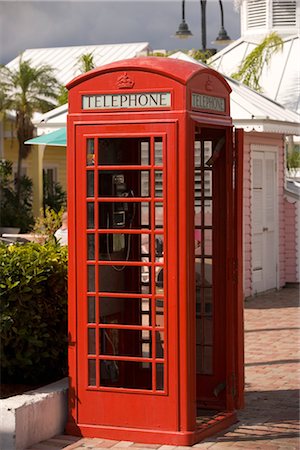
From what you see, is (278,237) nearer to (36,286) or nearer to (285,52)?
(36,286)

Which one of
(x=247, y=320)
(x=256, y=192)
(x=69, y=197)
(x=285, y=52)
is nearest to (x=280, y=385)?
(x=69, y=197)

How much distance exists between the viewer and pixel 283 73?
2673cm

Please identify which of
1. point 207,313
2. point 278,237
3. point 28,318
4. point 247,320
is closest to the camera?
point 28,318

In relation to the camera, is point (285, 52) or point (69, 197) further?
point (285, 52)

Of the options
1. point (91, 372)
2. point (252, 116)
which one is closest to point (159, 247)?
point (91, 372)

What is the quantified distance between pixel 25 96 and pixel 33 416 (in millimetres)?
24112

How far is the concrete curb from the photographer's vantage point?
6773 millimetres

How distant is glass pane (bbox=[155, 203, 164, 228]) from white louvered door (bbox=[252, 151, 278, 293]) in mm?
8440

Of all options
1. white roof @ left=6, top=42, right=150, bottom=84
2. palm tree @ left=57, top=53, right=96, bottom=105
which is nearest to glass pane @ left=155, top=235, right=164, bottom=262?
palm tree @ left=57, top=53, right=96, bottom=105

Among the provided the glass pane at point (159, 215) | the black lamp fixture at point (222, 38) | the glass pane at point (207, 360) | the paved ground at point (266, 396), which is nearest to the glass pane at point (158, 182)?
the glass pane at point (159, 215)

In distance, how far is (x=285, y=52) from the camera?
27.2m

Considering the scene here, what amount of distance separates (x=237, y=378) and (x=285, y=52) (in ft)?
67.5

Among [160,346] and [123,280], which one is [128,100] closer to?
[123,280]

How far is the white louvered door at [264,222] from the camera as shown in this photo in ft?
51.9
